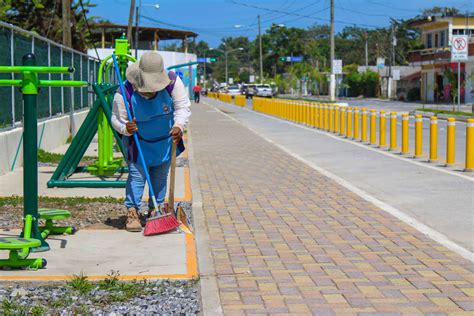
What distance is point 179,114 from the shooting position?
7750mm

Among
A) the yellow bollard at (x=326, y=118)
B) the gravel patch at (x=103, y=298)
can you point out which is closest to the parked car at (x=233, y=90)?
the yellow bollard at (x=326, y=118)

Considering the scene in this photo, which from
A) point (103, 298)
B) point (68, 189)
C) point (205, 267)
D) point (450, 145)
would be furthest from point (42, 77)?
point (103, 298)

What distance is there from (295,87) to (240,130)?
6475 centimetres

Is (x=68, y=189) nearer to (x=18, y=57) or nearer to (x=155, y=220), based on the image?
(x=155, y=220)

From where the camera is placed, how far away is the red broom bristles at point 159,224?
296 inches

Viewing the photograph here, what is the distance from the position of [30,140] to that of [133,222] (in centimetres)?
170

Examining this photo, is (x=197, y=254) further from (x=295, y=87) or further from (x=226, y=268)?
(x=295, y=87)

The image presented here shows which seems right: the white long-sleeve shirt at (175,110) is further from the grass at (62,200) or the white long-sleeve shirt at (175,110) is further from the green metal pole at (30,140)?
the grass at (62,200)

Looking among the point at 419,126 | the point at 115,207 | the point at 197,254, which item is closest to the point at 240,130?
the point at 419,126

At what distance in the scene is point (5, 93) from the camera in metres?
12.8

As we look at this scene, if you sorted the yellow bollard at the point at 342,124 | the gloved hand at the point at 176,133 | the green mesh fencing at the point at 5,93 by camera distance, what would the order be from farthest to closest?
1. the yellow bollard at the point at 342,124
2. the green mesh fencing at the point at 5,93
3. the gloved hand at the point at 176,133

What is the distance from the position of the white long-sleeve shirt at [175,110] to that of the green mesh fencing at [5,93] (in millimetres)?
5262

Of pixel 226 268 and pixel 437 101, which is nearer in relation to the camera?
pixel 226 268

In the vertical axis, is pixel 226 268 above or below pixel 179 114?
below
